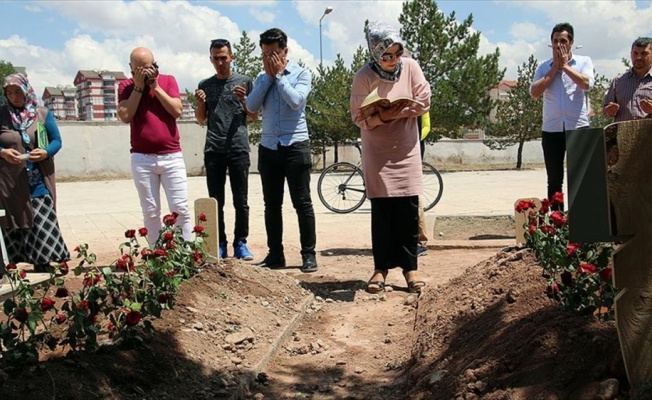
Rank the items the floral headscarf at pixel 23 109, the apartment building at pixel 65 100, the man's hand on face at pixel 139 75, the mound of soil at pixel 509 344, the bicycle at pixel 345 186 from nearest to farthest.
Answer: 1. the mound of soil at pixel 509 344
2. the man's hand on face at pixel 139 75
3. the floral headscarf at pixel 23 109
4. the bicycle at pixel 345 186
5. the apartment building at pixel 65 100

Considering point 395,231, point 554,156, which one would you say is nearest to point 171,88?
point 395,231

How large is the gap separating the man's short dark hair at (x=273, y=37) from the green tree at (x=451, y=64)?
18449 mm

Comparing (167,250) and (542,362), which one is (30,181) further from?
(542,362)

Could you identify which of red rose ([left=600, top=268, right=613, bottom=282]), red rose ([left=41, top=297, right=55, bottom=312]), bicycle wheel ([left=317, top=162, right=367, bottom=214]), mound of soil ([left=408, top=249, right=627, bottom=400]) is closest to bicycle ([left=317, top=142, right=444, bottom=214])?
bicycle wheel ([left=317, top=162, right=367, bottom=214])

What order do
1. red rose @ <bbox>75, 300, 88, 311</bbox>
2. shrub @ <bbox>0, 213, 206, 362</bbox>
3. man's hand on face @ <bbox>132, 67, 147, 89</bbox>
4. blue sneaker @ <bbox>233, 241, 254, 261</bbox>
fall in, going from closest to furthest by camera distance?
shrub @ <bbox>0, 213, 206, 362</bbox> < red rose @ <bbox>75, 300, 88, 311</bbox> < man's hand on face @ <bbox>132, 67, 147, 89</bbox> < blue sneaker @ <bbox>233, 241, 254, 261</bbox>

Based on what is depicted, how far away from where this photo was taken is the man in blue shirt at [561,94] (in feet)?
20.0

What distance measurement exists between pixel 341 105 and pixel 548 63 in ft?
61.7

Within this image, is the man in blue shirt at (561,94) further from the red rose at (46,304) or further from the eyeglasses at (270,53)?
the red rose at (46,304)

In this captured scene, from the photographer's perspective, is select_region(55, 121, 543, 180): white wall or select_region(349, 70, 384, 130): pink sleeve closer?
select_region(349, 70, 384, 130): pink sleeve

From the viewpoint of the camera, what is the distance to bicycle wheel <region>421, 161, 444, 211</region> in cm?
1041

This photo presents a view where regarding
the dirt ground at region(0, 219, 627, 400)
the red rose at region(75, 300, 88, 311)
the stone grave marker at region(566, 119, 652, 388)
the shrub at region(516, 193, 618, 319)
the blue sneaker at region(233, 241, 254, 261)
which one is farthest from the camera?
the blue sneaker at region(233, 241, 254, 261)

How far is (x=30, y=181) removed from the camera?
19.9 ft

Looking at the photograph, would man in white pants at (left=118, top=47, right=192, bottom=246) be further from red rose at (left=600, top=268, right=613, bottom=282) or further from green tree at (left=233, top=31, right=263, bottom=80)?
green tree at (left=233, top=31, right=263, bottom=80)

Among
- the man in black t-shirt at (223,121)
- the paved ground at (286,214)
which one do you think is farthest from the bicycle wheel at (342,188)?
the man in black t-shirt at (223,121)
